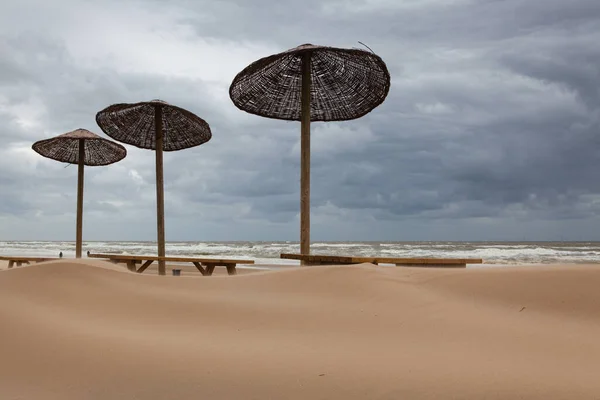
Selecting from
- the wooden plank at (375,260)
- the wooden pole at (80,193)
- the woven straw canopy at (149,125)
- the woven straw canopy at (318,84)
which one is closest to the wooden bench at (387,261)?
the wooden plank at (375,260)

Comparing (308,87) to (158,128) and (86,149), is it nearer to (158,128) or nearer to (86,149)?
(158,128)

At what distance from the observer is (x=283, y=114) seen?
7.35 metres

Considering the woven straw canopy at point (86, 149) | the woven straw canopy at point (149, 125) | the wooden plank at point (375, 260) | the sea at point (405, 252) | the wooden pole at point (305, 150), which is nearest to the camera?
the wooden plank at point (375, 260)

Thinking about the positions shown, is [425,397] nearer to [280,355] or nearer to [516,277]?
[280,355]

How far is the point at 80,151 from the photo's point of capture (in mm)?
10148

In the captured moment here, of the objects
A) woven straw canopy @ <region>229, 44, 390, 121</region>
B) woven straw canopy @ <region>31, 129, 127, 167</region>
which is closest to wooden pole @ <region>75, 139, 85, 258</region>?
woven straw canopy @ <region>31, 129, 127, 167</region>

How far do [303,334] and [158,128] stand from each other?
5.95 m

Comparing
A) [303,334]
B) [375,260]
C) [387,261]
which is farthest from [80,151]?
[303,334]

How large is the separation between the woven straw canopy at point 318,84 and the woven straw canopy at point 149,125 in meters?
1.55

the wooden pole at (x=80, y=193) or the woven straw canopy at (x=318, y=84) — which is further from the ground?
the woven straw canopy at (x=318, y=84)

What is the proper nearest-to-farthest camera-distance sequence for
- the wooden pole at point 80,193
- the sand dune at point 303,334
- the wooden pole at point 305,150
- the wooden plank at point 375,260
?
the sand dune at point 303,334 < the wooden plank at point 375,260 < the wooden pole at point 305,150 < the wooden pole at point 80,193

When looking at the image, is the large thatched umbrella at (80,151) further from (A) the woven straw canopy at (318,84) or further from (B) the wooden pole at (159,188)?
(A) the woven straw canopy at (318,84)

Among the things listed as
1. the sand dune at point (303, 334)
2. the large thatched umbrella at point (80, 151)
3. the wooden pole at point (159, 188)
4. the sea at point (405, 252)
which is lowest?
the sea at point (405, 252)

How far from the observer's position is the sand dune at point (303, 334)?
201 cm
